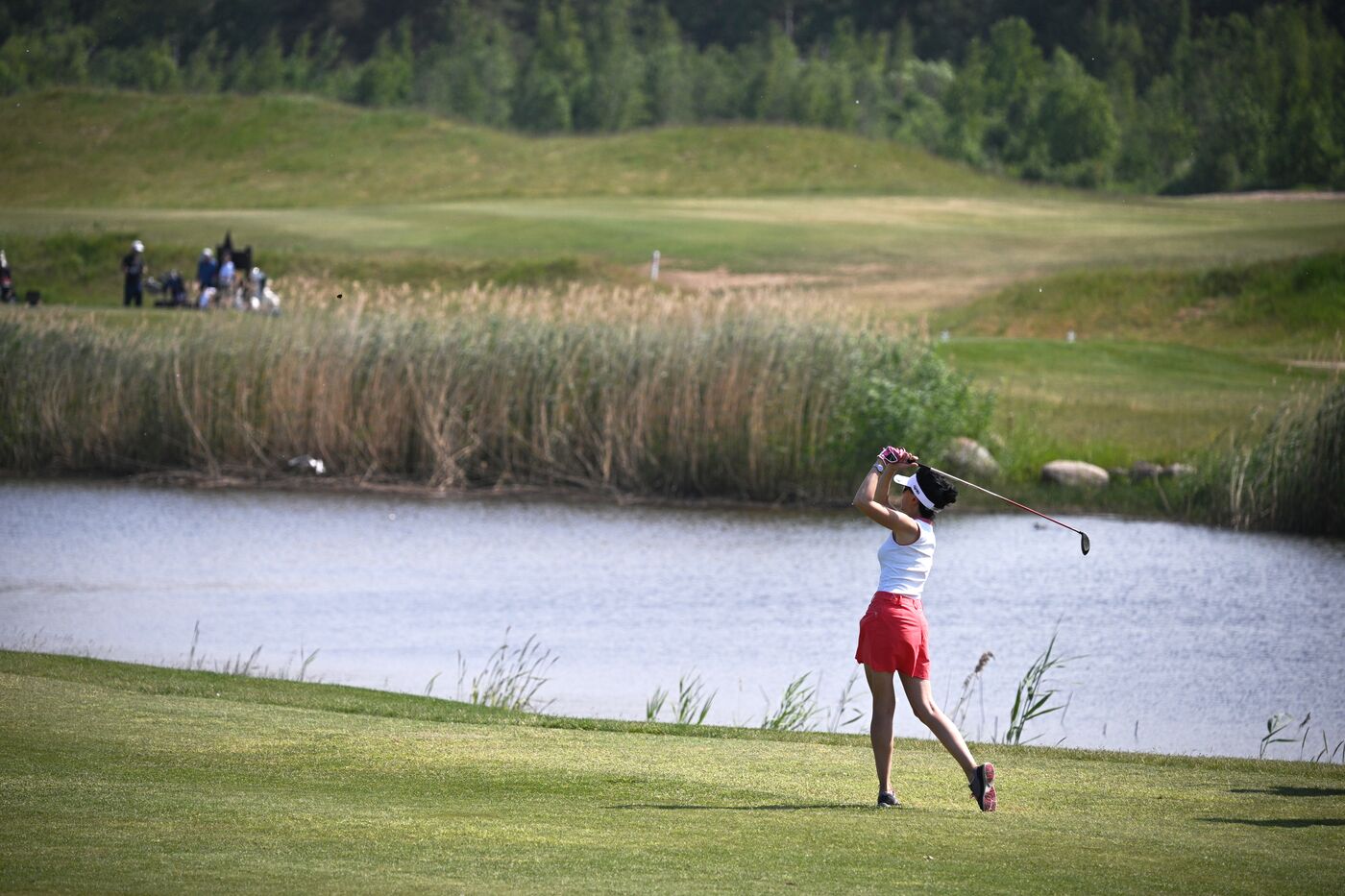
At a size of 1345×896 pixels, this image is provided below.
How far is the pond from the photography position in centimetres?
1642

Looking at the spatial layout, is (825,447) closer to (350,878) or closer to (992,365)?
(992,365)

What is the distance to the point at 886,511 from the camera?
8.58 metres

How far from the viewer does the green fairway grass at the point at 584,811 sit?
720 centimetres

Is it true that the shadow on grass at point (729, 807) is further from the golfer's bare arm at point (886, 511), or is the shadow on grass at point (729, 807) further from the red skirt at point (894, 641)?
the golfer's bare arm at point (886, 511)

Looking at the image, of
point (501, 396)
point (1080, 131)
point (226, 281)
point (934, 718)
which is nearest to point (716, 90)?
point (1080, 131)

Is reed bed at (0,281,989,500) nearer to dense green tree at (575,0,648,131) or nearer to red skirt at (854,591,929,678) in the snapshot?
red skirt at (854,591,929,678)

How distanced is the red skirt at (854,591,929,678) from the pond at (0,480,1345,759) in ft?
20.5

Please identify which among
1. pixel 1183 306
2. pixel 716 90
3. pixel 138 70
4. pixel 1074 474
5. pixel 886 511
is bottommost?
pixel 1074 474

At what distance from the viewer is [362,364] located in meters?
Answer: 30.0

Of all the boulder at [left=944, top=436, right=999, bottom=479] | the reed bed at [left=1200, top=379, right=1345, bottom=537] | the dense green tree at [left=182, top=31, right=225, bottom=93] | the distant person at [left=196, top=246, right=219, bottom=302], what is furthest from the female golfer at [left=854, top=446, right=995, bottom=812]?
the dense green tree at [left=182, top=31, right=225, bottom=93]

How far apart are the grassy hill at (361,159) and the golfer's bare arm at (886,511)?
7005 centimetres

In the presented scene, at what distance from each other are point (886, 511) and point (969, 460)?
2146 cm

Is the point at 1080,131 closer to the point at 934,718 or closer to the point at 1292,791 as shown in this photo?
the point at 1292,791

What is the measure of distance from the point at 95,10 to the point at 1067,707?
5338 inches
